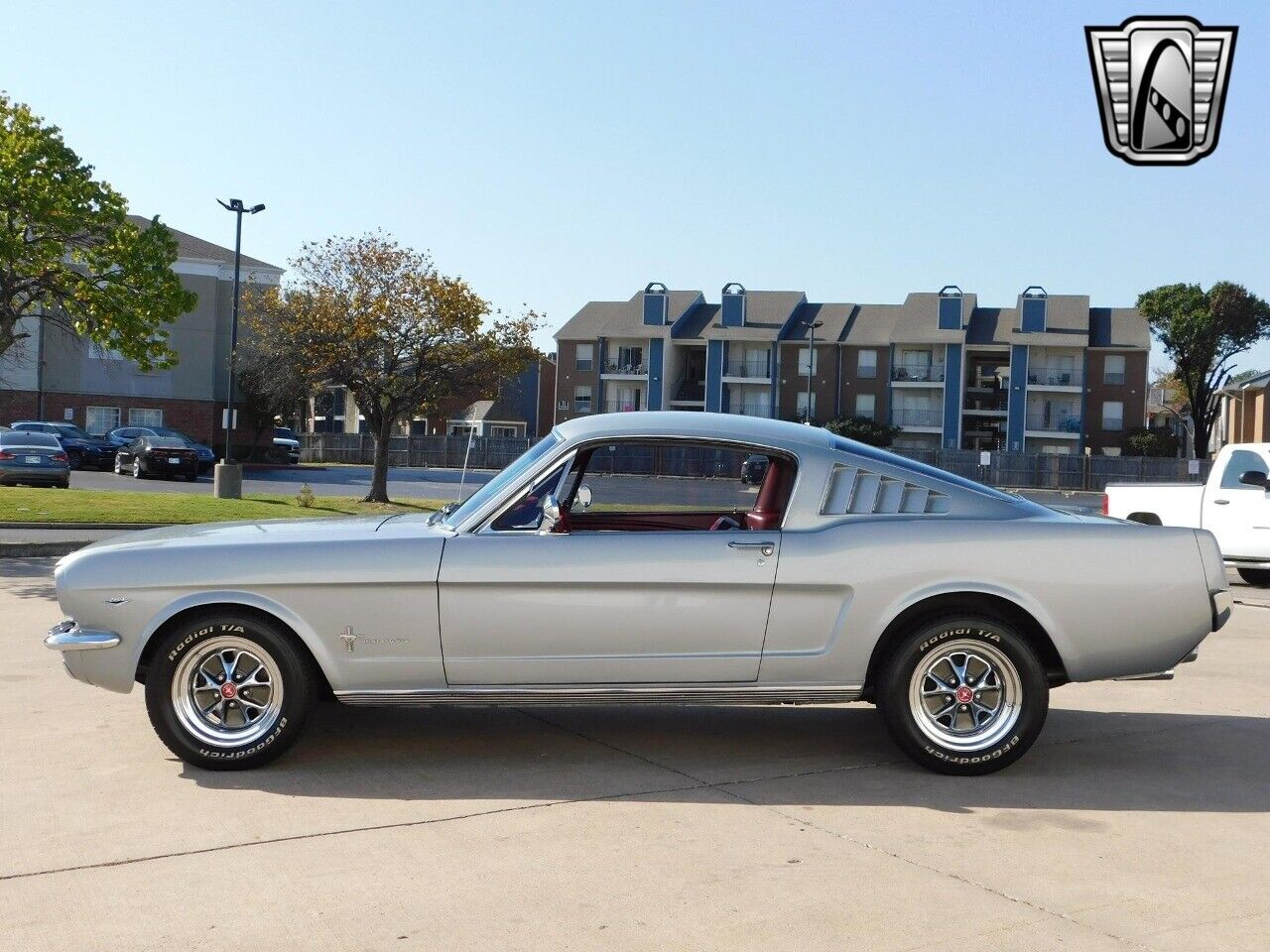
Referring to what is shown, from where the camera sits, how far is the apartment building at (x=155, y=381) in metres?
57.4

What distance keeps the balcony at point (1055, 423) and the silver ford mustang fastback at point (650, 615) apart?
2662 inches

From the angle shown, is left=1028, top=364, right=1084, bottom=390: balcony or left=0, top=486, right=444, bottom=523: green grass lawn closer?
left=0, top=486, right=444, bottom=523: green grass lawn

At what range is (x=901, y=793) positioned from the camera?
565cm

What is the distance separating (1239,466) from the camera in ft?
51.7

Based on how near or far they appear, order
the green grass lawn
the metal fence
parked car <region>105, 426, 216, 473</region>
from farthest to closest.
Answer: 1. the metal fence
2. parked car <region>105, 426, 216, 473</region>
3. the green grass lawn

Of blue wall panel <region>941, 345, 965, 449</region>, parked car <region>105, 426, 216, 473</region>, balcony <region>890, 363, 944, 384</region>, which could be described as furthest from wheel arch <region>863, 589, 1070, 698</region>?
balcony <region>890, 363, 944, 384</region>

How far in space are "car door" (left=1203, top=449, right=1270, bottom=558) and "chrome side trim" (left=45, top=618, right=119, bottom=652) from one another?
13007 millimetres

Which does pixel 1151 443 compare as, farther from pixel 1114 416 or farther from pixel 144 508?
pixel 144 508

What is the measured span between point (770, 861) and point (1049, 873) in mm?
978

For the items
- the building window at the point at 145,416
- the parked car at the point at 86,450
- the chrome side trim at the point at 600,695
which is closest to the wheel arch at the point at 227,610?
the chrome side trim at the point at 600,695

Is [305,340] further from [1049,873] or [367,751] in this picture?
[1049,873]

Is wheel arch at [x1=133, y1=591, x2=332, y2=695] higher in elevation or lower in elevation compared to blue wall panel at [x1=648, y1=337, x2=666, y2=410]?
lower

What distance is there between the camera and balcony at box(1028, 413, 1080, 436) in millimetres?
70375

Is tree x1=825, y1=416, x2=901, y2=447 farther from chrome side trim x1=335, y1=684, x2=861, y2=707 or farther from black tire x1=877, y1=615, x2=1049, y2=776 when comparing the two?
chrome side trim x1=335, y1=684, x2=861, y2=707
